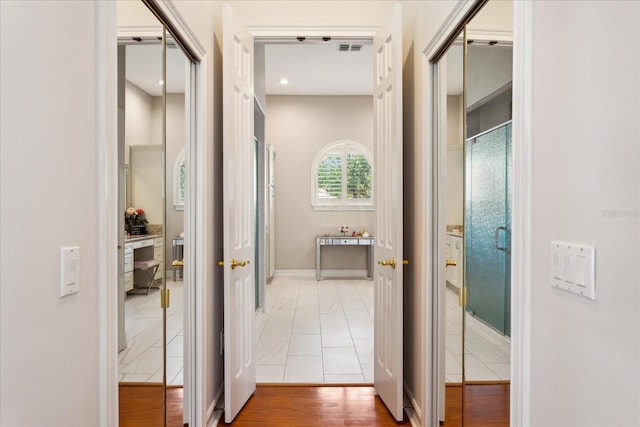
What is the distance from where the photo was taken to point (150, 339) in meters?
1.53

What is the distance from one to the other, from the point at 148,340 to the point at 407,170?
71.2 inches

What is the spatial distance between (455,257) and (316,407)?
135 cm

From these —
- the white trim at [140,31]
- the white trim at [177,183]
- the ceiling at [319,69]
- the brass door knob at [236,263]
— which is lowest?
the brass door knob at [236,263]

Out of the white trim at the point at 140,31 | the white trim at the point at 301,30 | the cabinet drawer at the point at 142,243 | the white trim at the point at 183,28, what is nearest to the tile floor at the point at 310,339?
the cabinet drawer at the point at 142,243

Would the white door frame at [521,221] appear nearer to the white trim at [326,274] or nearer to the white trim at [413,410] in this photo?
the white trim at [413,410]

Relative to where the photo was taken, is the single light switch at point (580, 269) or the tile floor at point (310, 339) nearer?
the single light switch at point (580, 269)

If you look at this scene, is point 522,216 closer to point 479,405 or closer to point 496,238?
point 496,238

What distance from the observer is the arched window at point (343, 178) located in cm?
679

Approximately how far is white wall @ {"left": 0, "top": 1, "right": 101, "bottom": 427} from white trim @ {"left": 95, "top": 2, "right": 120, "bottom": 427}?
0.04ft

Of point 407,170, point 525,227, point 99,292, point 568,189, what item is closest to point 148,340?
point 99,292

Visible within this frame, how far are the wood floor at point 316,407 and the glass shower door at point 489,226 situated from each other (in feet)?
1.04

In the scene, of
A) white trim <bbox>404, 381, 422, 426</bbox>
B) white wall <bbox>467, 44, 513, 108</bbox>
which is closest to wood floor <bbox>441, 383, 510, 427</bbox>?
white trim <bbox>404, 381, 422, 426</bbox>

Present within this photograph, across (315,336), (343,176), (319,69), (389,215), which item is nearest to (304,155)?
(343,176)

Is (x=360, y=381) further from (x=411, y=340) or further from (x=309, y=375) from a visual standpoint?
(x=411, y=340)
